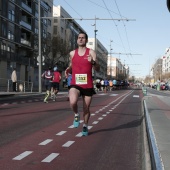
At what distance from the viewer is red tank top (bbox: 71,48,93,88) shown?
7086 mm

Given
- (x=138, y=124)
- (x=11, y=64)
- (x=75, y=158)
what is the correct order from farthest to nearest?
(x=11, y=64) < (x=138, y=124) < (x=75, y=158)

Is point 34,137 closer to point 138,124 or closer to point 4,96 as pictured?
point 138,124

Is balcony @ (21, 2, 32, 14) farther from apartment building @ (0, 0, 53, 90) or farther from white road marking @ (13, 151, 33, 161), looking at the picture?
white road marking @ (13, 151, 33, 161)

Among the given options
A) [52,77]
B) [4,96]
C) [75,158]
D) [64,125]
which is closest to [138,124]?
[64,125]

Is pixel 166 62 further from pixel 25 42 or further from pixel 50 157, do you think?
pixel 50 157

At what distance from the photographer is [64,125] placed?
9.12 meters

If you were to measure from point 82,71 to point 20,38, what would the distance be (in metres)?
53.1

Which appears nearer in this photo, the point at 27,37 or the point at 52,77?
the point at 52,77

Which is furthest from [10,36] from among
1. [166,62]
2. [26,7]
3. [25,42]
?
[166,62]

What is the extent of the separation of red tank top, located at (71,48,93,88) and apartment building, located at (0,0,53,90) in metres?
45.2

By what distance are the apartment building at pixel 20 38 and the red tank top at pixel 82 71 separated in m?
45.2

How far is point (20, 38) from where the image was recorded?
58656 mm

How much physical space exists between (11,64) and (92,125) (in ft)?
156

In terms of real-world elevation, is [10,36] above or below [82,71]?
above
